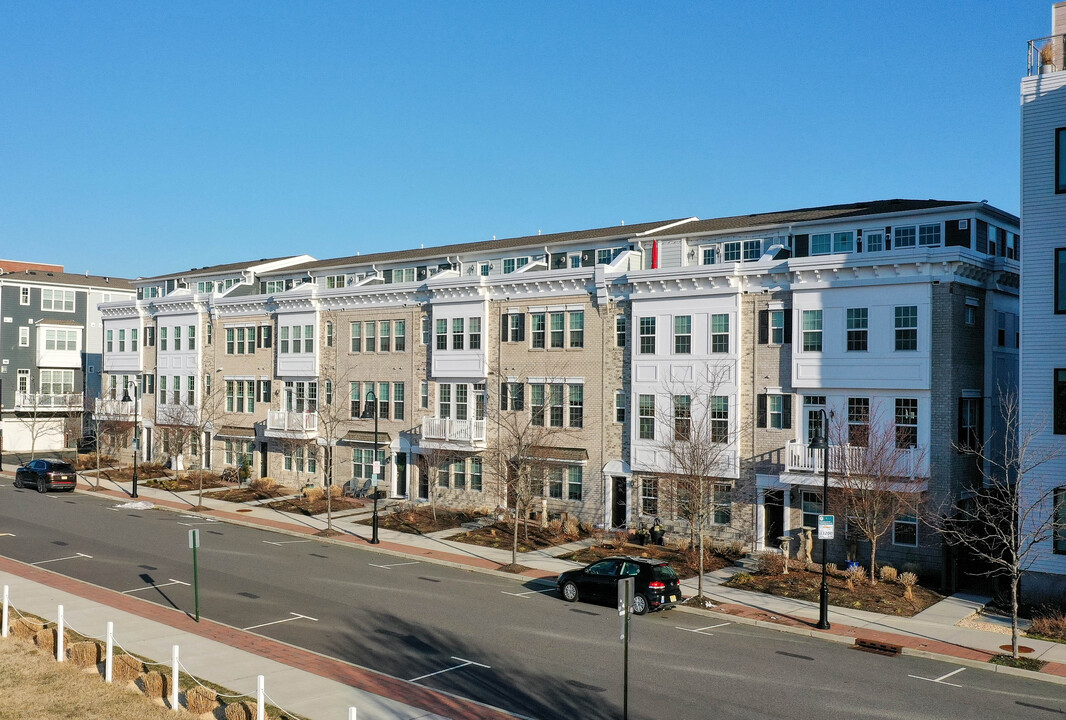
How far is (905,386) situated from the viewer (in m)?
31.3

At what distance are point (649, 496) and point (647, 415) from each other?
3.31m

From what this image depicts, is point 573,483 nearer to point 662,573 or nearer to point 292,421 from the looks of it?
point 662,573

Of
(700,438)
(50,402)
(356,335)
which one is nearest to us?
(700,438)

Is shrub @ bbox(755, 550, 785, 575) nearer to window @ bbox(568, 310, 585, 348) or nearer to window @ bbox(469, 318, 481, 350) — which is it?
window @ bbox(568, 310, 585, 348)

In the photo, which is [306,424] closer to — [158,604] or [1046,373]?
[158,604]

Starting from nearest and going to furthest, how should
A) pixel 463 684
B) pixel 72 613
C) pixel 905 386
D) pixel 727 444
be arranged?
pixel 463 684 < pixel 72 613 < pixel 905 386 < pixel 727 444

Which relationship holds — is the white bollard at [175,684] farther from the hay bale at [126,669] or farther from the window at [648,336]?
the window at [648,336]

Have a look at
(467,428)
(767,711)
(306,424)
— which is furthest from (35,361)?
(767,711)

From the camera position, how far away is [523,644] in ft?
72.8

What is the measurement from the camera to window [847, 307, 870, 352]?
32250 millimetres

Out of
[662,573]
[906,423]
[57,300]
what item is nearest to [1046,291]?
[906,423]

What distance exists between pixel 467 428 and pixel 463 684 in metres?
24.2

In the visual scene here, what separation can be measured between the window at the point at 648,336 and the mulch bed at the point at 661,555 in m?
7.87

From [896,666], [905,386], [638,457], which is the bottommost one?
[896,666]
